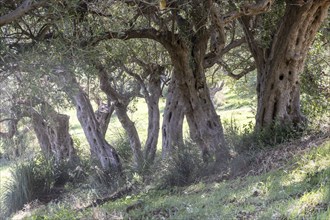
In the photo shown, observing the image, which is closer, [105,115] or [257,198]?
[257,198]

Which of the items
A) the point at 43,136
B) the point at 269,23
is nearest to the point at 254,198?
the point at 269,23

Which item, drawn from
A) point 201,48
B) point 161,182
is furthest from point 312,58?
point 161,182

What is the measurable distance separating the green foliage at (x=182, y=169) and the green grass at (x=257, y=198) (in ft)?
2.33

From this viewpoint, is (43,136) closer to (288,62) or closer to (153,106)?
(153,106)

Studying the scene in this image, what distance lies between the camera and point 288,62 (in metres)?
9.28

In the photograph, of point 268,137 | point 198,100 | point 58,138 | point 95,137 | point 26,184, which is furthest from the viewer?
point 58,138

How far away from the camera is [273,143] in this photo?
8984mm

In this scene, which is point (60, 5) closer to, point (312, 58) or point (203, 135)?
point (203, 135)

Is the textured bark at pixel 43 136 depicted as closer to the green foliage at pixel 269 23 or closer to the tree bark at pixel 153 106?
the tree bark at pixel 153 106

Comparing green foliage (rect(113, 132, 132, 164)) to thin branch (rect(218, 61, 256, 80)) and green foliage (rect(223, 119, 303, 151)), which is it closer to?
thin branch (rect(218, 61, 256, 80))

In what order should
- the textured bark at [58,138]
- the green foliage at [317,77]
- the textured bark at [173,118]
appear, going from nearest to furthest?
the textured bark at [173,118]
the green foliage at [317,77]
the textured bark at [58,138]

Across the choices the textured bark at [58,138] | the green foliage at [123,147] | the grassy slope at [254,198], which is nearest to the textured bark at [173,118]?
the green foliage at [123,147]

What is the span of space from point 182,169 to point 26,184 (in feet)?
14.0

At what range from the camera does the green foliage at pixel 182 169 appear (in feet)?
29.2
